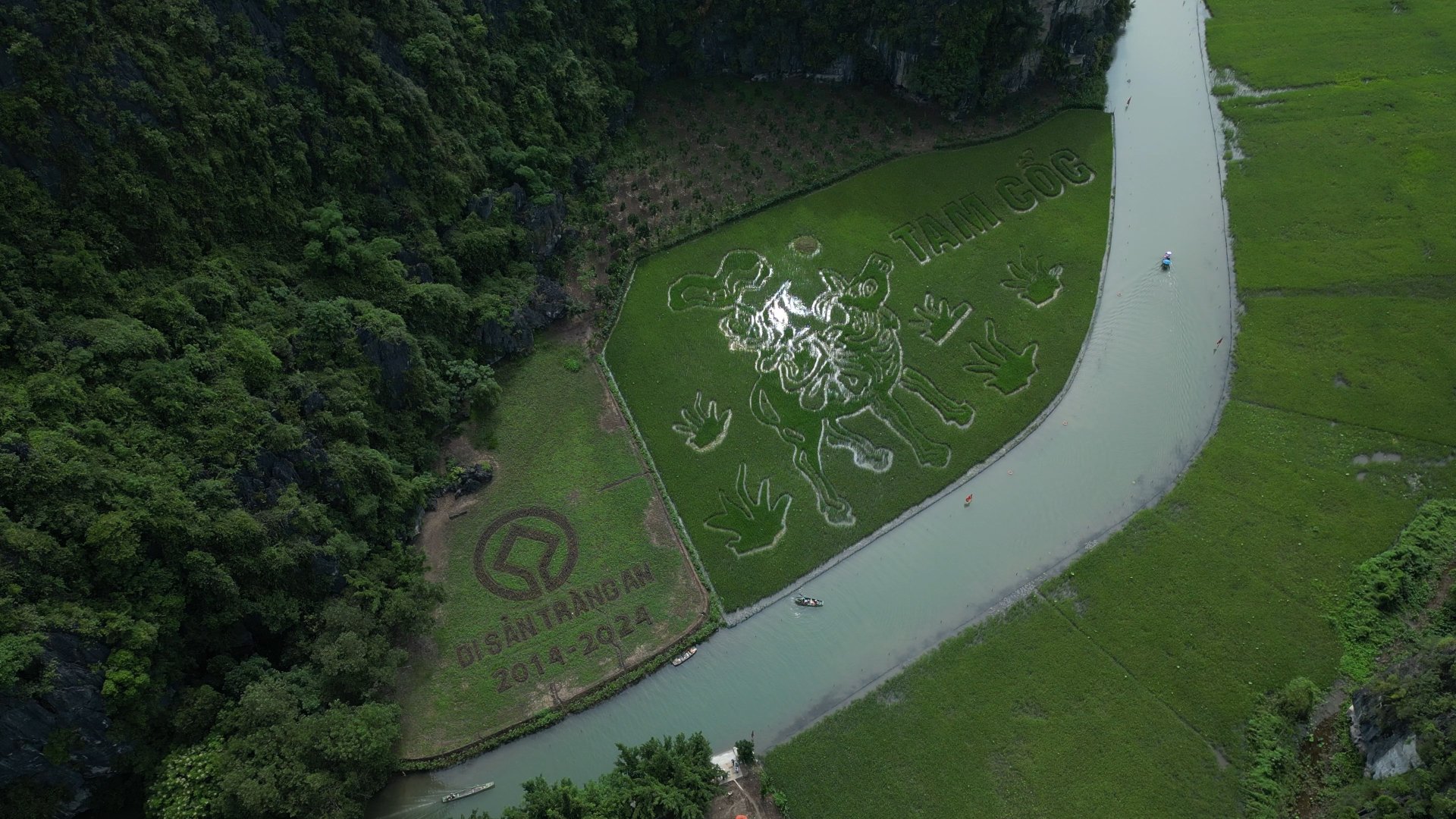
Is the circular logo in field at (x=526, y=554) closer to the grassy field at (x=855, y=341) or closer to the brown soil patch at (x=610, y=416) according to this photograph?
the brown soil patch at (x=610, y=416)

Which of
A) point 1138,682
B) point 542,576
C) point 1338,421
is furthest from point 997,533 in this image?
point 542,576

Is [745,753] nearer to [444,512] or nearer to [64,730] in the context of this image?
[444,512]

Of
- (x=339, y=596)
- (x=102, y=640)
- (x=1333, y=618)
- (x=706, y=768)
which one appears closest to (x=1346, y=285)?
(x=1333, y=618)

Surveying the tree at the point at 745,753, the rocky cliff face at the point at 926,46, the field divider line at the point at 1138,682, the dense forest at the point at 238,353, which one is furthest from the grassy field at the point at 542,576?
the rocky cliff face at the point at 926,46

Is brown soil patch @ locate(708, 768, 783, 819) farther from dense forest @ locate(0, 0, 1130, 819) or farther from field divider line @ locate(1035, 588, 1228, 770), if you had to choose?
field divider line @ locate(1035, 588, 1228, 770)

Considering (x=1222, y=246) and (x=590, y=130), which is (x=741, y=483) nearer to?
(x=590, y=130)
